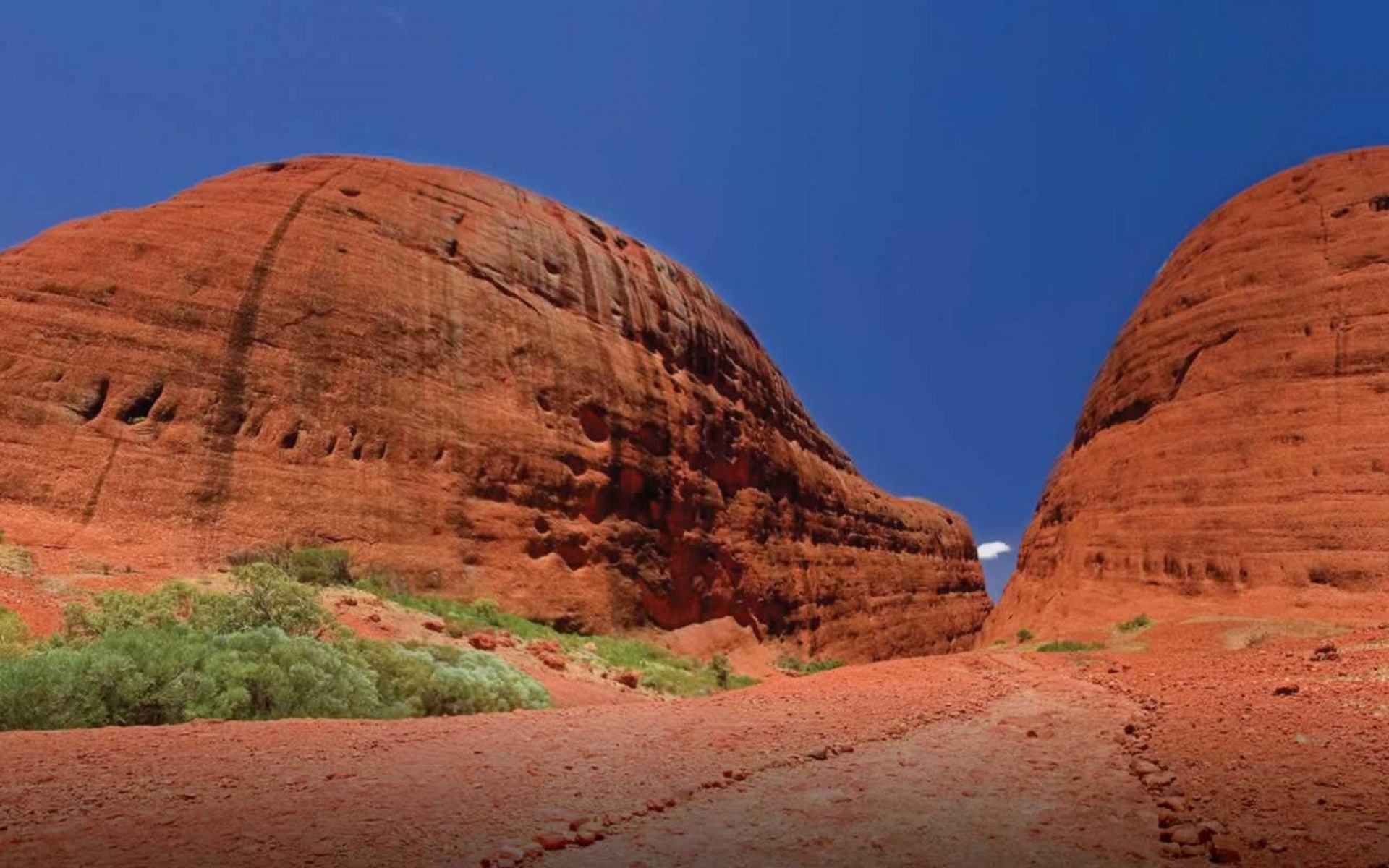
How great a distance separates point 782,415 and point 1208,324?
1992 cm

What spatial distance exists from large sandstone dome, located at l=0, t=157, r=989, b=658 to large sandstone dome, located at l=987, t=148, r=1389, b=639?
467 inches

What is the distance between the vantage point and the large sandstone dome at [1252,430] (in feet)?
61.8

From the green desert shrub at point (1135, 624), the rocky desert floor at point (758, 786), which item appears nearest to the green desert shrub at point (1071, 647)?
the green desert shrub at point (1135, 624)

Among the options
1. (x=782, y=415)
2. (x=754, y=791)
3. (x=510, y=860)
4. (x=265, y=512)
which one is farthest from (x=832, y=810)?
(x=782, y=415)

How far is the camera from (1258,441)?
20.8 m

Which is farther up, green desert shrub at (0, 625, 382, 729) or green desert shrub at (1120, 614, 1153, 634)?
green desert shrub at (1120, 614, 1153, 634)

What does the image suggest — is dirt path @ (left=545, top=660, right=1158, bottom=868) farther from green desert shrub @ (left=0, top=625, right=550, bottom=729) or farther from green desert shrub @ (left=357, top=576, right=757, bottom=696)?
green desert shrub @ (left=357, top=576, right=757, bottom=696)

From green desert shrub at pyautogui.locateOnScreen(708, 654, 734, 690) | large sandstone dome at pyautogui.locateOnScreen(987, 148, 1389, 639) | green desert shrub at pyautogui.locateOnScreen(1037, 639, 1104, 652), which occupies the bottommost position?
green desert shrub at pyautogui.locateOnScreen(708, 654, 734, 690)

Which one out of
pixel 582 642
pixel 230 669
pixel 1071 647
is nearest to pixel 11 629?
pixel 230 669

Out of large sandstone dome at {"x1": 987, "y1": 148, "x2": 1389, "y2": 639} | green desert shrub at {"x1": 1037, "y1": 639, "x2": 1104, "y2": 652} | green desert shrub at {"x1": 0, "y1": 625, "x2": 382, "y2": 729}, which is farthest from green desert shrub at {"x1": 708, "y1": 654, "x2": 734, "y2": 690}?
green desert shrub at {"x1": 0, "y1": 625, "x2": 382, "y2": 729}

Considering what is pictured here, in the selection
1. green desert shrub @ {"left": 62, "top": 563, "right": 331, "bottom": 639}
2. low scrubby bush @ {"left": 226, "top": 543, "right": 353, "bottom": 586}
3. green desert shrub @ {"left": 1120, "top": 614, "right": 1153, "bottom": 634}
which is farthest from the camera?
green desert shrub @ {"left": 1120, "top": 614, "right": 1153, "bottom": 634}

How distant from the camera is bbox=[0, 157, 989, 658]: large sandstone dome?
61.4 ft

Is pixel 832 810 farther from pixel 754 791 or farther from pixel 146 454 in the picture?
pixel 146 454

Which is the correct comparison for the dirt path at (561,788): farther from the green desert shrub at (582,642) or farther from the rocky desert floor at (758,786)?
the green desert shrub at (582,642)
